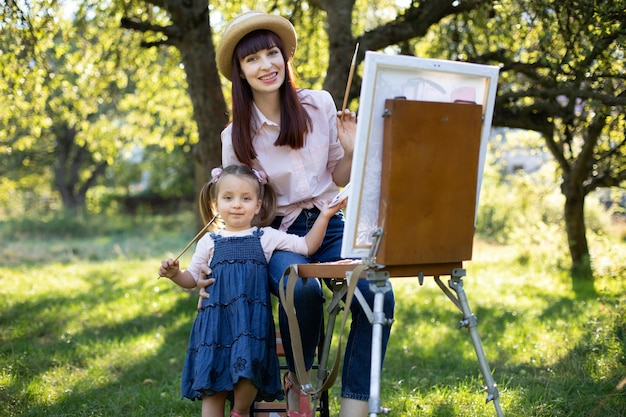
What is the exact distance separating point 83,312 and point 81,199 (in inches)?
627

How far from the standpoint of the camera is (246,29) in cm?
307

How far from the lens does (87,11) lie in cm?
766

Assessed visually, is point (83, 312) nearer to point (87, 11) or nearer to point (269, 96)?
point (87, 11)

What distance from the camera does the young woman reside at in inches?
121

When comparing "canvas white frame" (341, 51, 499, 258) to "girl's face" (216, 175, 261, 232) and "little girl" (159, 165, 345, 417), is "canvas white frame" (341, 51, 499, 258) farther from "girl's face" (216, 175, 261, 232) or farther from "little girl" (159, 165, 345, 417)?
"girl's face" (216, 175, 261, 232)

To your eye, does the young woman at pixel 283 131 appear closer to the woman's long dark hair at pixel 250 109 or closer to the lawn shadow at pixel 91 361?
the woman's long dark hair at pixel 250 109

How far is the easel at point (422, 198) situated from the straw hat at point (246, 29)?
1.05 meters

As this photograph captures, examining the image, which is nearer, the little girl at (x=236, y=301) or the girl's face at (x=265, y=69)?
the little girl at (x=236, y=301)

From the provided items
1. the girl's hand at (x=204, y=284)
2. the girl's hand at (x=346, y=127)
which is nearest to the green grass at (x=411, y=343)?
the girl's hand at (x=204, y=284)

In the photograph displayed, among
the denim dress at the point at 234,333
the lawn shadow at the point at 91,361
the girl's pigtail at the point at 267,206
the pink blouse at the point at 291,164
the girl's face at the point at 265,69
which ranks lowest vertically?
the lawn shadow at the point at 91,361

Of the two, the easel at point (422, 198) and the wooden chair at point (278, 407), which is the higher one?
the easel at point (422, 198)

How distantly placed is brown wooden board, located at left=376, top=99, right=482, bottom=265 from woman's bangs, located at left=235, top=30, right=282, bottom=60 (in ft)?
3.39

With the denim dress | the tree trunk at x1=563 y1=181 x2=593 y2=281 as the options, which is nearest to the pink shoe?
the denim dress

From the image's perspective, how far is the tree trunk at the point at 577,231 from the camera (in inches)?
278
